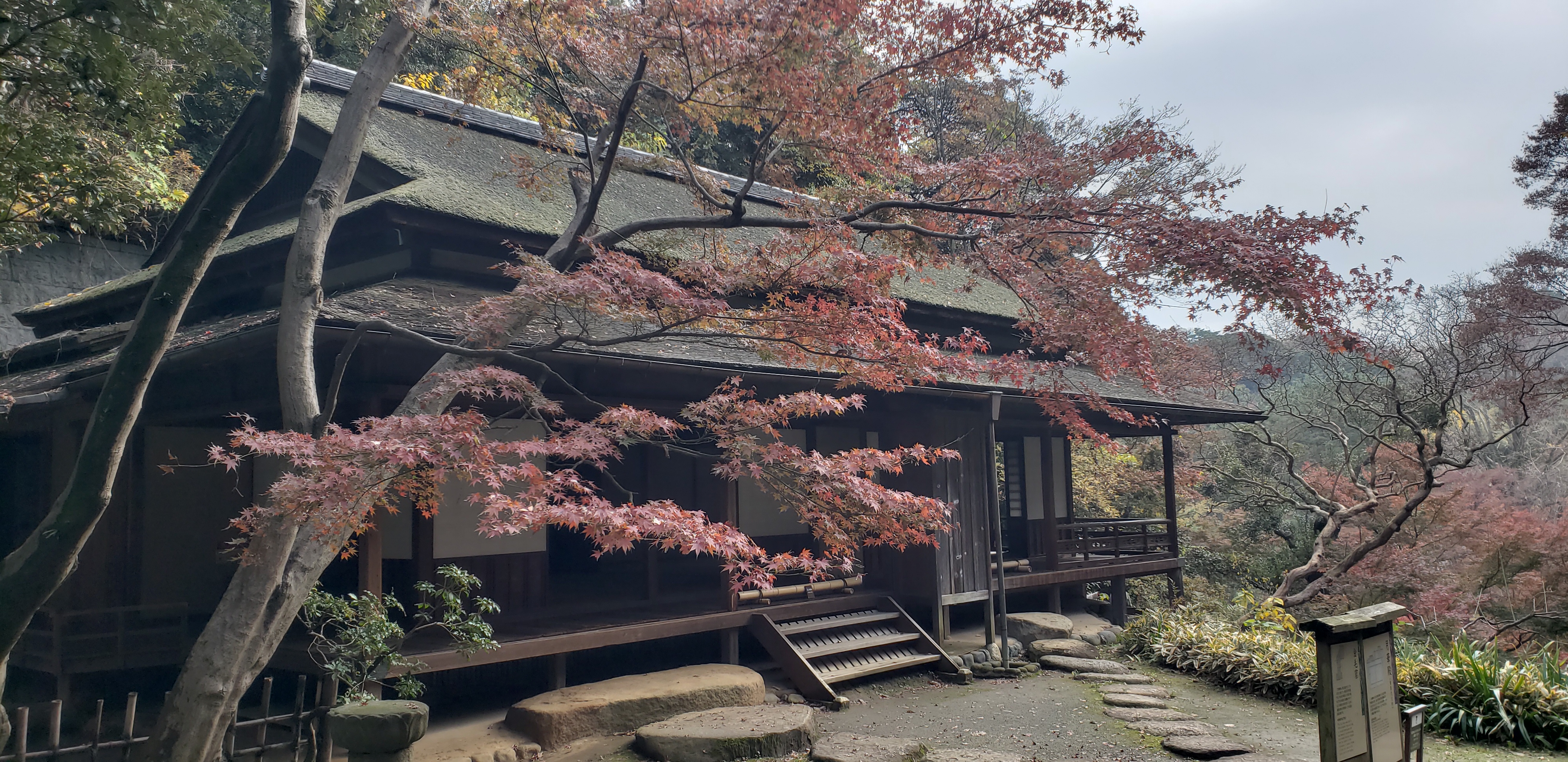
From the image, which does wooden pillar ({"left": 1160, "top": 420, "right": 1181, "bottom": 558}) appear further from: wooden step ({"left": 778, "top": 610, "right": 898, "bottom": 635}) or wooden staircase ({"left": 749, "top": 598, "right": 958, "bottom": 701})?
wooden step ({"left": 778, "top": 610, "right": 898, "bottom": 635})

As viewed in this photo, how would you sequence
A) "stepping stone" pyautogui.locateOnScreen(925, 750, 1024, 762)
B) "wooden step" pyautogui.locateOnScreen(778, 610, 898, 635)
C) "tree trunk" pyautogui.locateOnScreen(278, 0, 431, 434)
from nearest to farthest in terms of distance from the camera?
"tree trunk" pyautogui.locateOnScreen(278, 0, 431, 434) → "stepping stone" pyautogui.locateOnScreen(925, 750, 1024, 762) → "wooden step" pyautogui.locateOnScreen(778, 610, 898, 635)

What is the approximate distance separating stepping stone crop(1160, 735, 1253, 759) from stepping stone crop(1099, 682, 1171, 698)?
1.58m

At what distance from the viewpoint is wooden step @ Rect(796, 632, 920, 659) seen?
29.9ft

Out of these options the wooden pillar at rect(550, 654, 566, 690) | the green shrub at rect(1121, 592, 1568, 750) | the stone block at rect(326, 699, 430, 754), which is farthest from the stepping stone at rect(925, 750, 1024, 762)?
the stone block at rect(326, 699, 430, 754)

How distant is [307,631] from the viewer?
721 centimetres

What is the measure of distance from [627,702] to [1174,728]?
4.51m

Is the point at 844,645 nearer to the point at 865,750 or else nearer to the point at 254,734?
the point at 865,750

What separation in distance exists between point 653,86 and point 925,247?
242cm

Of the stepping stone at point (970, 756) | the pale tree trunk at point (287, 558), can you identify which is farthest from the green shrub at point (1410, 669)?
the pale tree trunk at point (287, 558)

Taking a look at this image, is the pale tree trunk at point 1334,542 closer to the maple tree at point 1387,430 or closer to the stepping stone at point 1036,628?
the maple tree at point 1387,430

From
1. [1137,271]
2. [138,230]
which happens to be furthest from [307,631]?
[138,230]

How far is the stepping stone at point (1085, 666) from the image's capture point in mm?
10086

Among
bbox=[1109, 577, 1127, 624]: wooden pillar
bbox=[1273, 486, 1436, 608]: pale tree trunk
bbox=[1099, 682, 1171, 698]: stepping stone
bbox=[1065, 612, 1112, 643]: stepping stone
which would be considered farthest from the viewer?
bbox=[1109, 577, 1127, 624]: wooden pillar

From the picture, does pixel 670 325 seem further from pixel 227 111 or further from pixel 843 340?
pixel 227 111
